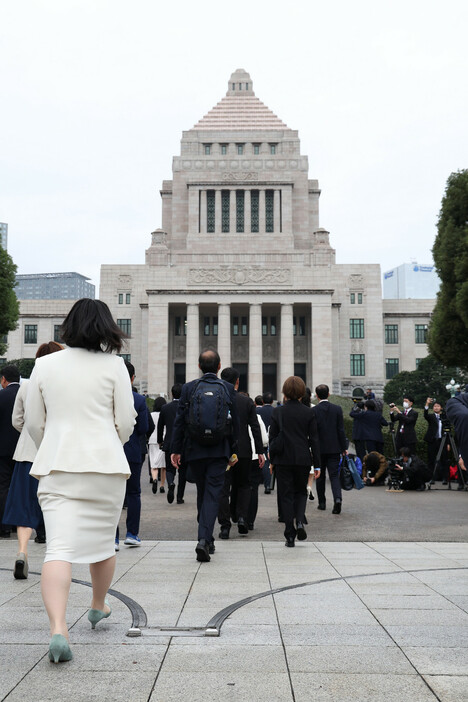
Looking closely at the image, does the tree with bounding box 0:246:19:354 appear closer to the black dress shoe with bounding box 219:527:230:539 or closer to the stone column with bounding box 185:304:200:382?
the stone column with bounding box 185:304:200:382

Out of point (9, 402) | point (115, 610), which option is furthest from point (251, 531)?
point (115, 610)

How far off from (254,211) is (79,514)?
59154 mm

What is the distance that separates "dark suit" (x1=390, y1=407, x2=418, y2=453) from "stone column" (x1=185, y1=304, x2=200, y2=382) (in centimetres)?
3849

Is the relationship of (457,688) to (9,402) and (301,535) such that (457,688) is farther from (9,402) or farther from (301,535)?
(9,402)

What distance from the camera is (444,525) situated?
9.93 m

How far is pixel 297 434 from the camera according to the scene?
845 cm

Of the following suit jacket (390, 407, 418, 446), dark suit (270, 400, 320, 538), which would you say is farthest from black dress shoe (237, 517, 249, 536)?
suit jacket (390, 407, 418, 446)

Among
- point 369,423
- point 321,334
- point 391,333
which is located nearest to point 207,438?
point 369,423

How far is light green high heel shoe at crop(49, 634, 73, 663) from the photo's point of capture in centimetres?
359

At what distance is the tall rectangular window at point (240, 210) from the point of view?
6075cm

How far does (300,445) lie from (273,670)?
483cm

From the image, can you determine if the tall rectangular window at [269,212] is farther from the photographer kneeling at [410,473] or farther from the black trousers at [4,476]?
the black trousers at [4,476]

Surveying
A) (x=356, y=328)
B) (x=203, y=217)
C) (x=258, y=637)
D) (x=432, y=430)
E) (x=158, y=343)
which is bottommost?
(x=258, y=637)

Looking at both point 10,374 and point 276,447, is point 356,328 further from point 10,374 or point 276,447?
point 10,374
